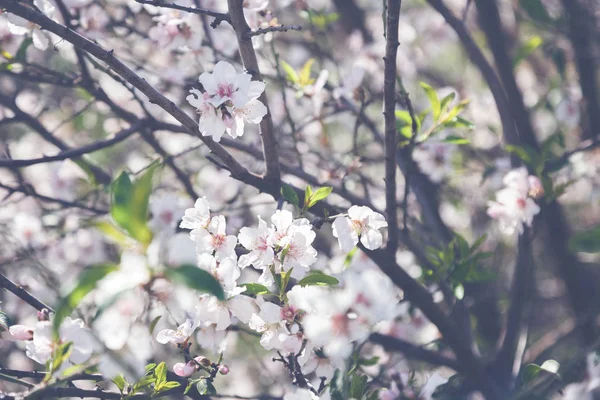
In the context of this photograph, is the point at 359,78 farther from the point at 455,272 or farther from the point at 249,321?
the point at 249,321

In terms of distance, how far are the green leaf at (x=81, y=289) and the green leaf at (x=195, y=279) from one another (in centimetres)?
12

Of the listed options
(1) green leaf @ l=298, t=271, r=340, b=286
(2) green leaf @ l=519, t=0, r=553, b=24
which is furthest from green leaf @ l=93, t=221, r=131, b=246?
(2) green leaf @ l=519, t=0, r=553, b=24

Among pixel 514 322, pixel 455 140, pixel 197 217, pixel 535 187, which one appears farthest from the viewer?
pixel 514 322

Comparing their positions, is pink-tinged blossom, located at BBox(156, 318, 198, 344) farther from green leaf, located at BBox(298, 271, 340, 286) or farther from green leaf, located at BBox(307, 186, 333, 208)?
green leaf, located at BBox(307, 186, 333, 208)

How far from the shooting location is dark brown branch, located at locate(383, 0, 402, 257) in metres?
1.33

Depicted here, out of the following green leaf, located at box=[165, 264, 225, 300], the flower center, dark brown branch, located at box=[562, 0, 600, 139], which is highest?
dark brown branch, located at box=[562, 0, 600, 139]

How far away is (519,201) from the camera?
206 centimetres

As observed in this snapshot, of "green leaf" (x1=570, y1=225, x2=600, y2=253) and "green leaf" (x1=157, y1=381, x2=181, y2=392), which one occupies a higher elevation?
"green leaf" (x1=570, y1=225, x2=600, y2=253)

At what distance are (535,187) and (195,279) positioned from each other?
1.56m

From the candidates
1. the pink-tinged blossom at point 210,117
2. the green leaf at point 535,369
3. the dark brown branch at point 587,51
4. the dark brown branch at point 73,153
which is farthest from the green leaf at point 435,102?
the dark brown branch at point 587,51

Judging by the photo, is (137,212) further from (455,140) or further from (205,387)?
(455,140)

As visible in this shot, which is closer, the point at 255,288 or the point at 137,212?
the point at 137,212

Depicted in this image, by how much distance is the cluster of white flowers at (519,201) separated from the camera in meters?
2.02

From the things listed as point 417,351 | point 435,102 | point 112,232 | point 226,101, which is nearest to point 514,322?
point 417,351
